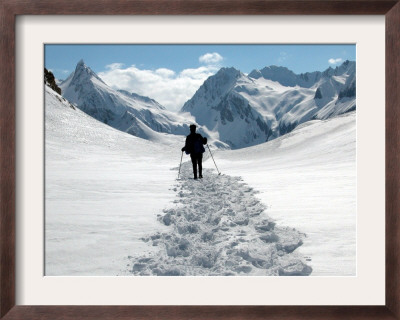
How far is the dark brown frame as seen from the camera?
408cm

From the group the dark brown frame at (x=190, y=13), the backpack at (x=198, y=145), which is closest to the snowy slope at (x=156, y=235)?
the dark brown frame at (x=190, y=13)

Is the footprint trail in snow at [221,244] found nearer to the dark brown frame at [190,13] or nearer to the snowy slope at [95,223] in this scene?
the snowy slope at [95,223]

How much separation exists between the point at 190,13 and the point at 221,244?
3.13 meters

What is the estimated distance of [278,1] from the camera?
4.25 m

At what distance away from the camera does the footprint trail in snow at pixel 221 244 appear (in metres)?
4.36

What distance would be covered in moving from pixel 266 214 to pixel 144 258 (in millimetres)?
2728

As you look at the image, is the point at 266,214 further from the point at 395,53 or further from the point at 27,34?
the point at 27,34

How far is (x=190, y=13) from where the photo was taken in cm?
429

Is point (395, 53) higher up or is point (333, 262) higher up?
point (395, 53)

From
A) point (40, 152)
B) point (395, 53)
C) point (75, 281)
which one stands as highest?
point (395, 53)

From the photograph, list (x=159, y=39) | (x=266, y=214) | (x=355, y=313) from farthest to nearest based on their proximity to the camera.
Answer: (x=266, y=214), (x=159, y=39), (x=355, y=313)

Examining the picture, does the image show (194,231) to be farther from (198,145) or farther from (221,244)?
(198,145)

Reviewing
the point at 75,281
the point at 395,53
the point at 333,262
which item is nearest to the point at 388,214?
the point at 333,262

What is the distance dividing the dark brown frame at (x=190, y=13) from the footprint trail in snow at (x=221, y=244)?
17.8 inches
